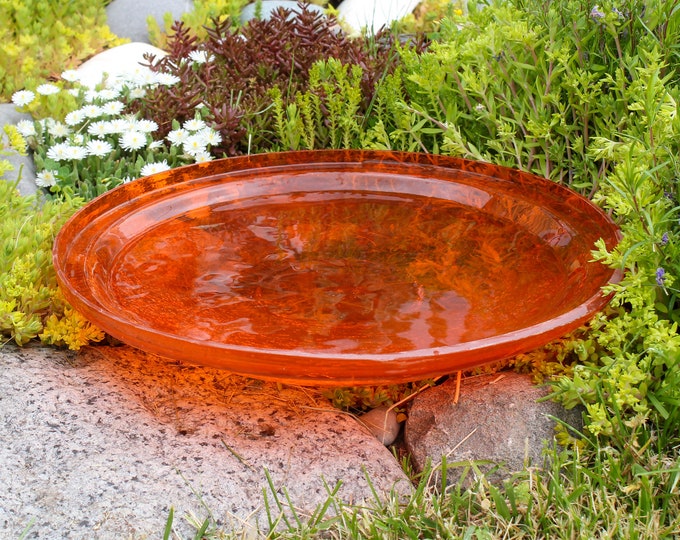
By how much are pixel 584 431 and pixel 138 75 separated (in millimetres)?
2688

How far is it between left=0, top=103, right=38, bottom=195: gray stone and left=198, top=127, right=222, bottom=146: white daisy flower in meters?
0.73

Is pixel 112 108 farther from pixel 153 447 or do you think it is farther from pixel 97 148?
pixel 153 447

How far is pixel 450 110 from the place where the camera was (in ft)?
10.2

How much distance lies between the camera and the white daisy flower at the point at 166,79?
3.76m

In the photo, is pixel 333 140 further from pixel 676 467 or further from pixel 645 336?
pixel 676 467

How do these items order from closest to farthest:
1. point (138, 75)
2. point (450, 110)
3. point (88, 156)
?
1. point (450, 110)
2. point (88, 156)
3. point (138, 75)

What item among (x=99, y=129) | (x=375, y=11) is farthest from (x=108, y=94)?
(x=375, y=11)

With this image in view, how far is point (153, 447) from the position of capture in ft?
6.71

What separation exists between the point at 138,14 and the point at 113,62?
89cm

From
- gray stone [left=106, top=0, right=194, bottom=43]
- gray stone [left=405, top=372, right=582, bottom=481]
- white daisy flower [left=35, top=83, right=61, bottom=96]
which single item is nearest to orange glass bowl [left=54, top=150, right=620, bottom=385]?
gray stone [left=405, top=372, right=582, bottom=481]

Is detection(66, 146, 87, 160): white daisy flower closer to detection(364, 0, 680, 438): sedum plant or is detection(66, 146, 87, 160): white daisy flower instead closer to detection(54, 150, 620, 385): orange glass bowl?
detection(54, 150, 620, 385): orange glass bowl

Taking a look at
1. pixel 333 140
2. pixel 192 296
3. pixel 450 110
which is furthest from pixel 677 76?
pixel 192 296

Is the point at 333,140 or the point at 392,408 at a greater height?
the point at 333,140

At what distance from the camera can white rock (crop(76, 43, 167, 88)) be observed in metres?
4.39
